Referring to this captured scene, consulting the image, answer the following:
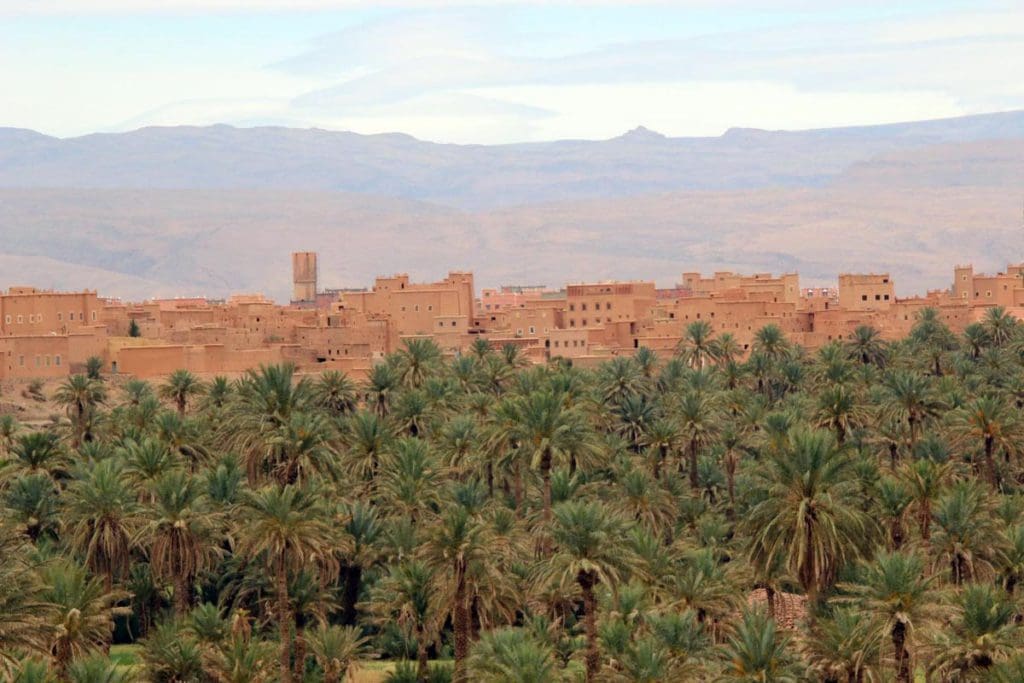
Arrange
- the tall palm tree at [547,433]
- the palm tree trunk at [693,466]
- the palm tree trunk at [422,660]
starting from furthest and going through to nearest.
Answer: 1. the palm tree trunk at [693,466]
2. the tall palm tree at [547,433]
3. the palm tree trunk at [422,660]

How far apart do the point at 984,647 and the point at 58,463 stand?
2507cm

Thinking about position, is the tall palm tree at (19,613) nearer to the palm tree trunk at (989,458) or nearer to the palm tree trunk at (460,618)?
the palm tree trunk at (460,618)

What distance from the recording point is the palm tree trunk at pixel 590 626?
1528 inches

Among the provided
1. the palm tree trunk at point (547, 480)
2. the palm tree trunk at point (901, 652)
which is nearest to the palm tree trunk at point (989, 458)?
the palm tree trunk at point (547, 480)

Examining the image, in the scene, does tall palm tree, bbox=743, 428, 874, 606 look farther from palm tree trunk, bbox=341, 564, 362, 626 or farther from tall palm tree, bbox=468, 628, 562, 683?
palm tree trunk, bbox=341, 564, 362, 626

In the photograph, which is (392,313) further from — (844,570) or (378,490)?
(844,570)

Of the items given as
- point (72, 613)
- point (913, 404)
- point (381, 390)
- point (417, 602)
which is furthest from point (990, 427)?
point (72, 613)

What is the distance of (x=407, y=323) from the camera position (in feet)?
352

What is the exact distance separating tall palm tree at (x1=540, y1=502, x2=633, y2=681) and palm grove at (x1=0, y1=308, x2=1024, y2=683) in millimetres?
59

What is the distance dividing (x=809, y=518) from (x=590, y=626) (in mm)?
5482

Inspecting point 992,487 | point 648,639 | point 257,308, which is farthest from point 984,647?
point 257,308

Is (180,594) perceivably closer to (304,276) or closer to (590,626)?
(590,626)

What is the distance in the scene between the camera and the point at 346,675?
43.4m

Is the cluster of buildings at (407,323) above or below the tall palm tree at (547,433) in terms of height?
above
